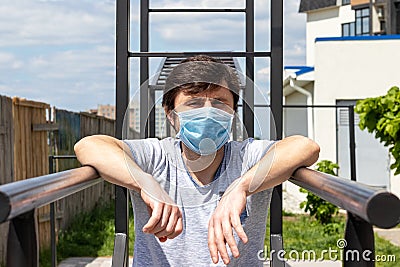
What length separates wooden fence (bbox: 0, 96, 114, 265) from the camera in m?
5.18

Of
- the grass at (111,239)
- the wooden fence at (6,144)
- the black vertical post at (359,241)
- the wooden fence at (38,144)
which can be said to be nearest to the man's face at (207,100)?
the black vertical post at (359,241)

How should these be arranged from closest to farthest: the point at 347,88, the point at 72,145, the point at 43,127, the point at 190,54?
the point at 190,54 < the point at 43,127 < the point at 72,145 < the point at 347,88

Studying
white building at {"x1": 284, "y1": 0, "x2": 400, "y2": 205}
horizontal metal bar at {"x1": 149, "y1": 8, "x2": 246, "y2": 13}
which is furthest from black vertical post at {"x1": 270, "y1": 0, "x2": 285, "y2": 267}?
white building at {"x1": 284, "y1": 0, "x2": 400, "y2": 205}

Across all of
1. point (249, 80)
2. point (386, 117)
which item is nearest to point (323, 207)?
point (386, 117)

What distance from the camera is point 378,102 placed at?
5570mm

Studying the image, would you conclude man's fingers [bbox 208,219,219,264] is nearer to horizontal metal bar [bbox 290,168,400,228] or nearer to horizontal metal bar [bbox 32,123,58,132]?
horizontal metal bar [bbox 290,168,400,228]

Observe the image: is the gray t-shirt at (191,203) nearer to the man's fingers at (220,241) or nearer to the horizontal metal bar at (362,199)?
the man's fingers at (220,241)

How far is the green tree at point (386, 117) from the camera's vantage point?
17.7 ft

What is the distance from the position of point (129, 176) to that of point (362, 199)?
0.69m

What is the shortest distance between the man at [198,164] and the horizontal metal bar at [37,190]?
0.15m

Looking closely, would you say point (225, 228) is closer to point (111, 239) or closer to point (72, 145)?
point (111, 239)

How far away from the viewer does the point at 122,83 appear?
188cm

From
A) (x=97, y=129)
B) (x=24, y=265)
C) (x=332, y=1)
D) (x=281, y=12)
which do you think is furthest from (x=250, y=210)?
(x=332, y=1)

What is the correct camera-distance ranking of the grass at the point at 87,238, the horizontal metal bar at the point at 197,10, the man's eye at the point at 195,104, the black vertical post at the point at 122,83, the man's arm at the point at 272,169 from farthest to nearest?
the grass at the point at 87,238
the horizontal metal bar at the point at 197,10
the black vertical post at the point at 122,83
the man's eye at the point at 195,104
the man's arm at the point at 272,169
